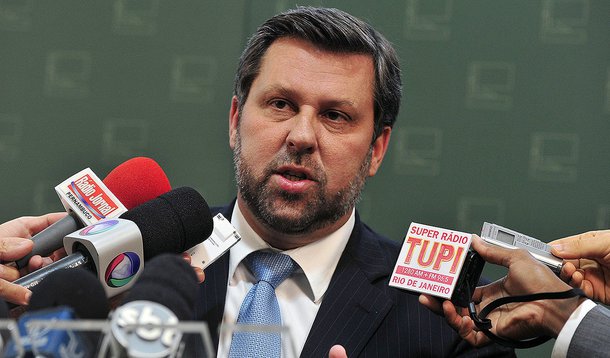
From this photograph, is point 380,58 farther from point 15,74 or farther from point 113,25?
point 15,74

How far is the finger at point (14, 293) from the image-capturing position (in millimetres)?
1213

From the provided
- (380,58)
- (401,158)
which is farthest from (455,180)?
(380,58)

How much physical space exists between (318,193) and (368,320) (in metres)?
0.29

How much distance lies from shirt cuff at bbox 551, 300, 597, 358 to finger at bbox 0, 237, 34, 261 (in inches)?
35.9

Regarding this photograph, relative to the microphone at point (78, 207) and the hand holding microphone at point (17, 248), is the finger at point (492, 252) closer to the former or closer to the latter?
the microphone at point (78, 207)

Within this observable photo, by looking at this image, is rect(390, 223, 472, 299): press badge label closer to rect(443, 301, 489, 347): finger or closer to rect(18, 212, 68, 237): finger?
rect(443, 301, 489, 347): finger

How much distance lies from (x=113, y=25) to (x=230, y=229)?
3.91 feet

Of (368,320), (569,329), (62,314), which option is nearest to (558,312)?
(569,329)

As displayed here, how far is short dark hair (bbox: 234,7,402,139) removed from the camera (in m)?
1.88

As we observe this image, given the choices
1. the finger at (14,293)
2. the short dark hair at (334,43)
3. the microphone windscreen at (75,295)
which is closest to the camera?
the microphone windscreen at (75,295)

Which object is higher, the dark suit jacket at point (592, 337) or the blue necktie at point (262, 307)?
the dark suit jacket at point (592, 337)

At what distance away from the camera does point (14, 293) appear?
1217 millimetres

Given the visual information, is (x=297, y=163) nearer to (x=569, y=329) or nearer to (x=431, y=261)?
(x=431, y=261)

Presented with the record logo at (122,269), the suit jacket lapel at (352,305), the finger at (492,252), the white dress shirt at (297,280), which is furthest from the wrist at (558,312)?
the record logo at (122,269)
